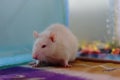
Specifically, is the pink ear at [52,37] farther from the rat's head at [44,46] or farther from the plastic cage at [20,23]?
the plastic cage at [20,23]

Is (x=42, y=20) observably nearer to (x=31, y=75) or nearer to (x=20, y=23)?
(x=20, y=23)

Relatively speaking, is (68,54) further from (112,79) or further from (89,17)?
(89,17)

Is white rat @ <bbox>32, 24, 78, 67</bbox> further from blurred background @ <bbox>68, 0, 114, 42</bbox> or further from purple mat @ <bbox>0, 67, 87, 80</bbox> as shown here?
blurred background @ <bbox>68, 0, 114, 42</bbox>

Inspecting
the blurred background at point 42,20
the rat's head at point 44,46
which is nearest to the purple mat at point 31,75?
the rat's head at point 44,46

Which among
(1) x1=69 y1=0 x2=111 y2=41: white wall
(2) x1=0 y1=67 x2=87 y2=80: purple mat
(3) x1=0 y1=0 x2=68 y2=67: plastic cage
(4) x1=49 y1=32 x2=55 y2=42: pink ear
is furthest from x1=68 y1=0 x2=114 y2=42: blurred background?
(2) x1=0 y1=67 x2=87 y2=80: purple mat

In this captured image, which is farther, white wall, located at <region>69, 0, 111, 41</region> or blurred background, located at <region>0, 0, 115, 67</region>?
white wall, located at <region>69, 0, 111, 41</region>

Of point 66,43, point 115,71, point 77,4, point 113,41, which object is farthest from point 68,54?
point 77,4
